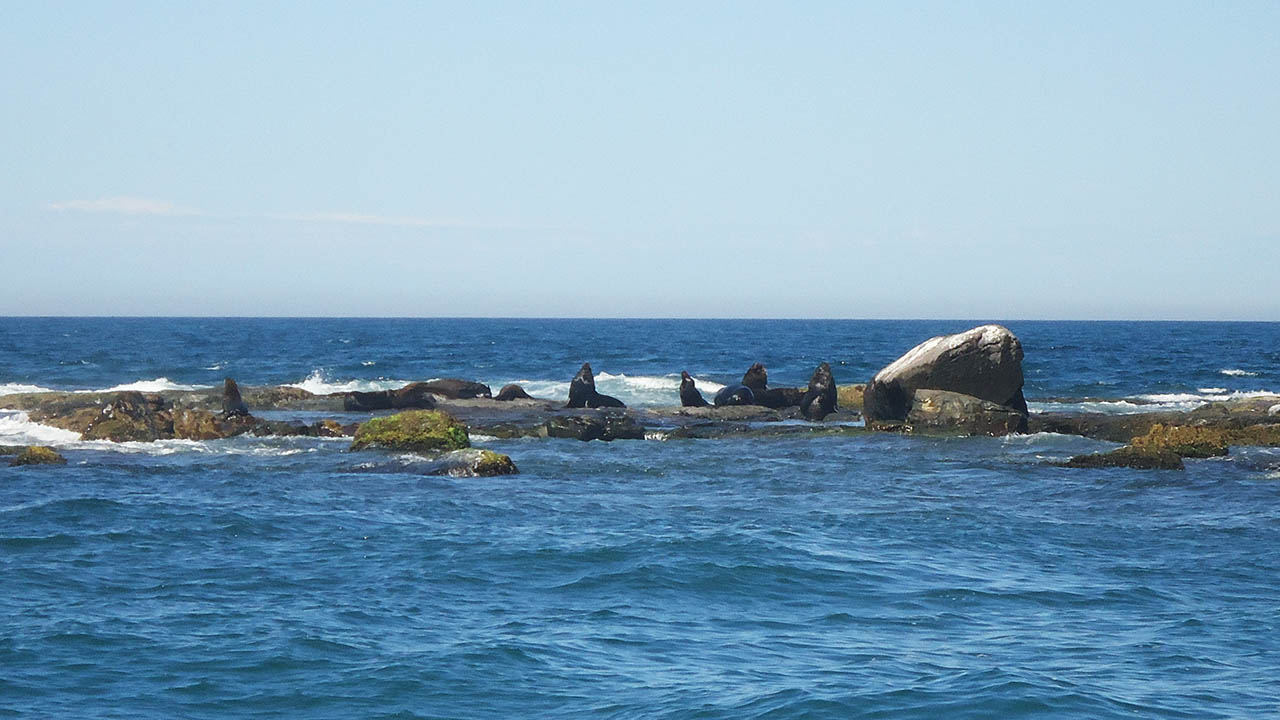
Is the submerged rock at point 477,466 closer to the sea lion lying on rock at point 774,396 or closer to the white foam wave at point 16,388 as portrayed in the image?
the sea lion lying on rock at point 774,396

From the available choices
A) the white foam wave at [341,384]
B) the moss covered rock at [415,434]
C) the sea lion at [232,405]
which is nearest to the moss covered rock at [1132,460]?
the moss covered rock at [415,434]

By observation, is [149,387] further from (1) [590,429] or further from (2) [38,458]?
(1) [590,429]

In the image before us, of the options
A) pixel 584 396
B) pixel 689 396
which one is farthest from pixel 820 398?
pixel 584 396

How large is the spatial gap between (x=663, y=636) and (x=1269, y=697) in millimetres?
5093

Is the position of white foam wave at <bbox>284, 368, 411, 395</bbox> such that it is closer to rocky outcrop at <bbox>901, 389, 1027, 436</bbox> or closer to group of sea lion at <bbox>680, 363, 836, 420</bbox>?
group of sea lion at <bbox>680, 363, 836, 420</bbox>

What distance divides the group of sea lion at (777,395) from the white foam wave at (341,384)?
14651 millimetres

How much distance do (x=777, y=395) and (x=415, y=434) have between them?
46.9 ft

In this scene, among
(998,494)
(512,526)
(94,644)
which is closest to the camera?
(94,644)

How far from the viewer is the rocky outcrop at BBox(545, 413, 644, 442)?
30.4 metres

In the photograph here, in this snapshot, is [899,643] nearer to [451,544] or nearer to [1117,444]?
[451,544]

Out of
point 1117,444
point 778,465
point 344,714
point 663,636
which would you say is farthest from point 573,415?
point 344,714

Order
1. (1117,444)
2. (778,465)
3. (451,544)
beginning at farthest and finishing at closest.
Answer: (1117,444)
(778,465)
(451,544)

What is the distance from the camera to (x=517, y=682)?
10.2 meters

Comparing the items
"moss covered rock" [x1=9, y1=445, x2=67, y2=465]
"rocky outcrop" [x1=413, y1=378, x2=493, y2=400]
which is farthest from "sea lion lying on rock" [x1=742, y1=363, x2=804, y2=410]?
"moss covered rock" [x1=9, y1=445, x2=67, y2=465]
